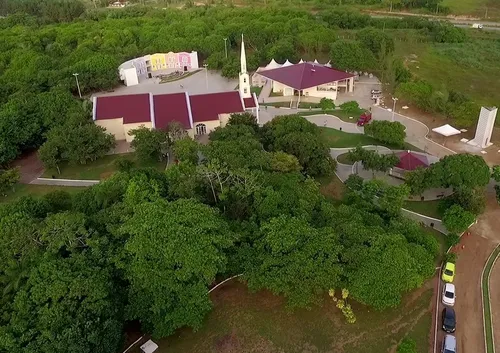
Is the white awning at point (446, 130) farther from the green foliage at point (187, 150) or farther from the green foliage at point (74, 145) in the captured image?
the green foliage at point (74, 145)

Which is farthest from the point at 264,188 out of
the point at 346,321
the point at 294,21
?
the point at 294,21

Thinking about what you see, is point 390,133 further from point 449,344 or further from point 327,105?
point 449,344

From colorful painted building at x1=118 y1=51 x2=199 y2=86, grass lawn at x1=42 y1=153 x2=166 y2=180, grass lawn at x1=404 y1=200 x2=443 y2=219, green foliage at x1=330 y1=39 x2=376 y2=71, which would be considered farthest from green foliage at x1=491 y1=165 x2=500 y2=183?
colorful painted building at x1=118 y1=51 x2=199 y2=86

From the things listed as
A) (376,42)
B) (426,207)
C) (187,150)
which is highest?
(376,42)

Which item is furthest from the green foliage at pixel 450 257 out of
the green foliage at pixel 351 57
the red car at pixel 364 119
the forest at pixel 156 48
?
the green foliage at pixel 351 57

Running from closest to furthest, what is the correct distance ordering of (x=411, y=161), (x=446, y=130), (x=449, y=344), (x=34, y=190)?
(x=449, y=344) < (x=411, y=161) < (x=34, y=190) < (x=446, y=130)

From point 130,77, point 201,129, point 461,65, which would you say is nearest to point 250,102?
point 201,129

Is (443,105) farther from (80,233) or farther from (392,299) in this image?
(80,233)
